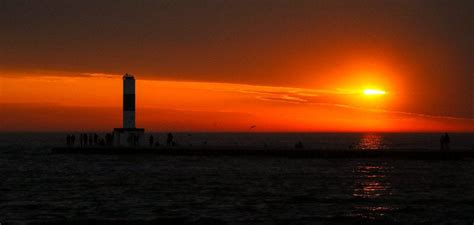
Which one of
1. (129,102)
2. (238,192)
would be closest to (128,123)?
(129,102)

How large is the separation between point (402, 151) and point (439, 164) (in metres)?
5.79

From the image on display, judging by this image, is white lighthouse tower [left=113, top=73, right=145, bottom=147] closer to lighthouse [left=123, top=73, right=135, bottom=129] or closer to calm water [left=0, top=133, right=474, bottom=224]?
lighthouse [left=123, top=73, right=135, bottom=129]

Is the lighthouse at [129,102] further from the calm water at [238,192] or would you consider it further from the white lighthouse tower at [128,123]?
the calm water at [238,192]

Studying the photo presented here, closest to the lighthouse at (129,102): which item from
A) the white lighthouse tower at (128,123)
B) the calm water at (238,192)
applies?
the white lighthouse tower at (128,123)

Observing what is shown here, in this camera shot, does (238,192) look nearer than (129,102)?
Yes

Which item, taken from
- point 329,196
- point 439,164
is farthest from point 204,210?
point 439,164

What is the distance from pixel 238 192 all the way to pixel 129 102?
123 feet

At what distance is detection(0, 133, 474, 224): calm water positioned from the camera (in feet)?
106

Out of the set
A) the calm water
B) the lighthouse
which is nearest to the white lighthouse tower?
the lighthouse

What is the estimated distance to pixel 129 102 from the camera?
7725 cm

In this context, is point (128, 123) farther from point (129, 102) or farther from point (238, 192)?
point (238, 192)

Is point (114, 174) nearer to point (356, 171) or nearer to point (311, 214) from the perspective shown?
point (356, 171)

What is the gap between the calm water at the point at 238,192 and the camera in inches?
1273

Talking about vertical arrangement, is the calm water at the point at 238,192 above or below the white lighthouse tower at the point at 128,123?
below
